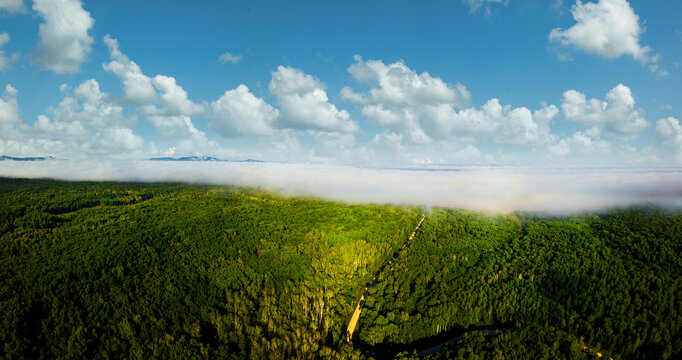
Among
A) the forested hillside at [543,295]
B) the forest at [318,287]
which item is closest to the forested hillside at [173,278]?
the forest at [318,287]

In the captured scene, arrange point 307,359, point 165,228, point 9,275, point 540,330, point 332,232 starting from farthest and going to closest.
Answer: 1. point 332,232
2. point 165,228
3. point 9,275
4. point 540,330
5. point 307,359

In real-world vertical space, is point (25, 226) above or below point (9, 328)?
above

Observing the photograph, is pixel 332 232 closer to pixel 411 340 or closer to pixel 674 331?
pixel 411 340

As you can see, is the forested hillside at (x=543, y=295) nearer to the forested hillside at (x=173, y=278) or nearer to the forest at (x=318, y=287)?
the forest at (x=318, y=287)

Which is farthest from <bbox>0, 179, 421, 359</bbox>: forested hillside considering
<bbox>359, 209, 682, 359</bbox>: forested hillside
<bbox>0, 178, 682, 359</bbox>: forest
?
<bbox>359, 209, 682, 359</bbox>: forested hillside

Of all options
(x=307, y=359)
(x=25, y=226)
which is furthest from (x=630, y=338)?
(x=25, y=226)

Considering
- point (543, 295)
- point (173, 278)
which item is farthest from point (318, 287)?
point (543, 295)

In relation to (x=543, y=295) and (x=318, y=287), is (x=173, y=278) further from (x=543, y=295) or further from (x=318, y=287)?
(x=543, y=295)

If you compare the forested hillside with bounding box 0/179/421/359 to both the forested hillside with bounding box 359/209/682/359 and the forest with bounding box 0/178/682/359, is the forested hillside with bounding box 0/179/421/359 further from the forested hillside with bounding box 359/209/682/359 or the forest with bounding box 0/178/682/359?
the forested hillside with bounding box 359/209/682/359
